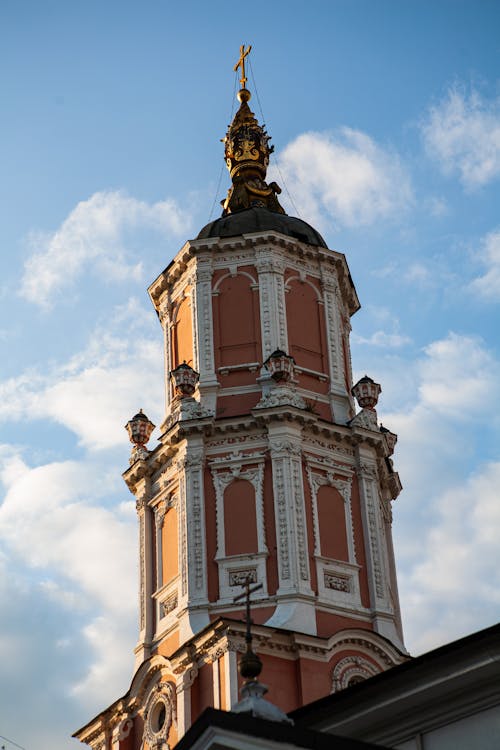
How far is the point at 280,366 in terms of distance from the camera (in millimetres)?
41062

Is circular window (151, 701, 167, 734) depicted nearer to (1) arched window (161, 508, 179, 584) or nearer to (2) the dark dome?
(1) arched window (161, 508, 179, 584)

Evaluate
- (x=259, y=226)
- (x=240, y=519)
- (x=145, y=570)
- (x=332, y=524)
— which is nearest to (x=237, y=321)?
(x=259, y=226)

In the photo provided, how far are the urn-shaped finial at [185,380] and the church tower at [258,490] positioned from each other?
4 centimetres

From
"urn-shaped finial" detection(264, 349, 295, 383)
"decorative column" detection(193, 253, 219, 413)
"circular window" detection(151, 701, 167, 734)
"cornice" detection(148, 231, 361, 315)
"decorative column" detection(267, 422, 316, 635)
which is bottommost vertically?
"circular window" detection(151, 701, 167, 734)

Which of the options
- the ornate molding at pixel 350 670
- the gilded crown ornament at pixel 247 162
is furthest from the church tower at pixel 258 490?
the gilded crown ornament at pixel 247 162

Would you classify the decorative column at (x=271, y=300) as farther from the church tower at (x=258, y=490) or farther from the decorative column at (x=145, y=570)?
the decorative column at (x=145, y=570)

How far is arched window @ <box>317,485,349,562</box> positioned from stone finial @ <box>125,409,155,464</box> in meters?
5.81

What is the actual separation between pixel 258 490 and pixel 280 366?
372 centimetres

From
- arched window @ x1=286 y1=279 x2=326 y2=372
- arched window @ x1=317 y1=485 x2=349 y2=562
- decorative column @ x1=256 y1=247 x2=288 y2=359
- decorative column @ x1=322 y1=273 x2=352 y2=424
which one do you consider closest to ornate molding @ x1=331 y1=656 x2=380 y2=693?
arched window @ x1=317 y1=485 x2=349 y2=562

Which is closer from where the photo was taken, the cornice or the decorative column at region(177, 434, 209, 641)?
the decorative column at region(177, 434, 209, 641)

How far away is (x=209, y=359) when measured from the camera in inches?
1679

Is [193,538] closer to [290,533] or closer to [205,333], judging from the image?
[290,533]

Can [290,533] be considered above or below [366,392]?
below

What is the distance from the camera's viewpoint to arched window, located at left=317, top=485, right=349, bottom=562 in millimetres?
39344
